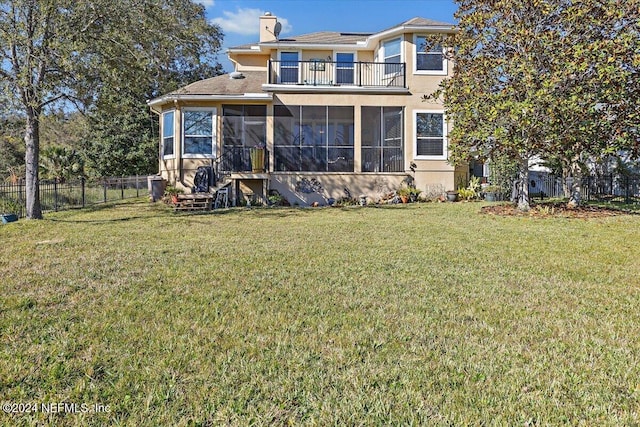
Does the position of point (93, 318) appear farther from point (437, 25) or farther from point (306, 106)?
point (437, 25)

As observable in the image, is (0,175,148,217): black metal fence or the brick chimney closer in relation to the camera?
(0,175,148,217): black metal fence

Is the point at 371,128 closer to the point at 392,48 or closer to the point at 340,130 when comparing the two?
the point at 340,130

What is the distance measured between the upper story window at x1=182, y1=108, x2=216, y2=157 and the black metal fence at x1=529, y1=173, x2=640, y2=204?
41.7 ft

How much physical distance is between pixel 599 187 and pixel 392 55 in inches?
393

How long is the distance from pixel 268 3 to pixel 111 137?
1321 cm

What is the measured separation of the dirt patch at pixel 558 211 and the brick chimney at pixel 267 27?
12.3 metres

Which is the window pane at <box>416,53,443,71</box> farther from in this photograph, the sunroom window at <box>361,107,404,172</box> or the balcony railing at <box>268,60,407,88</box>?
the sunroom window at <box>361,107,404,172</box>

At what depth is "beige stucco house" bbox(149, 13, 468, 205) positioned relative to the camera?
49.0ft

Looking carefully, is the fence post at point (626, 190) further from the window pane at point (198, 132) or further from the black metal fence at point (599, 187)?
the window pane at point (198, 132)

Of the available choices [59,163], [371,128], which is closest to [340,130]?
[371,128]

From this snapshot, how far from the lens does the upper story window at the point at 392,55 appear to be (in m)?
15.7

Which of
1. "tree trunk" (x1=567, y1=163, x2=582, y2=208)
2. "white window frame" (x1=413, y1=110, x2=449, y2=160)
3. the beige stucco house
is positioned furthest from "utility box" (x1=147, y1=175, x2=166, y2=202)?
"tree trunk" (x1=567, y1=163, x2=582, y2=208)

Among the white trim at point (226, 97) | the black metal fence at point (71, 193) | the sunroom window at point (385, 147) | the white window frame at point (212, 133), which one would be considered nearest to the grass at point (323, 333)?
the black metal fence at point (71, 193)

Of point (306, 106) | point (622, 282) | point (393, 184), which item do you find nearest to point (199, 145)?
point (306, 106)
